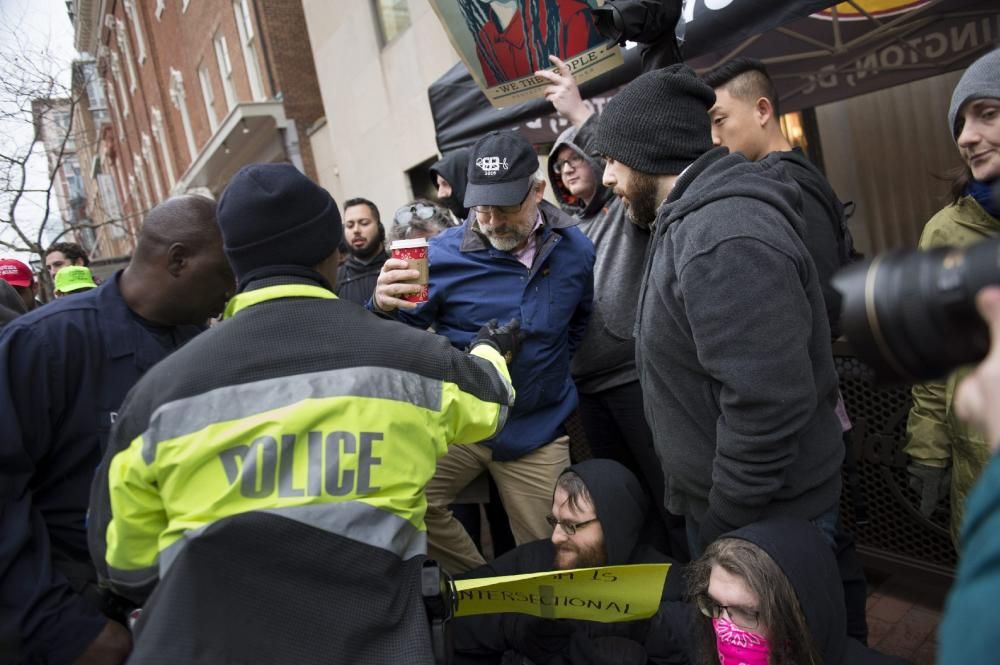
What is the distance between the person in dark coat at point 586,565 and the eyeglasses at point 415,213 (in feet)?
7.69

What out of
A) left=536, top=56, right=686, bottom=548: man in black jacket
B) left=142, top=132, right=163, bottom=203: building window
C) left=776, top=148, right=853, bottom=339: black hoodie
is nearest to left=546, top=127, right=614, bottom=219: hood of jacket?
left=536, top=56, right=686, bottom=548: man in black jacket

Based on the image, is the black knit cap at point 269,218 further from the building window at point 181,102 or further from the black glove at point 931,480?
the building window at point 181,102

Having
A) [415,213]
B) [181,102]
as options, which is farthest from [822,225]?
[181,102]

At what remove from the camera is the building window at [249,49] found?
14.4 metres

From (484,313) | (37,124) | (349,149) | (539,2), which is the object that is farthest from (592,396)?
(349,149)

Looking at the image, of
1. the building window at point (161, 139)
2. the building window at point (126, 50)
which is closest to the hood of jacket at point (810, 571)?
the building window at point (161, 139)

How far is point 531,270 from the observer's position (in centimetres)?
292

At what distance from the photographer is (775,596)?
1.86 metres

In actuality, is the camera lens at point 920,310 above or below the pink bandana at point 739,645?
above

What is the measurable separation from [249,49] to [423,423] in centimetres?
1516

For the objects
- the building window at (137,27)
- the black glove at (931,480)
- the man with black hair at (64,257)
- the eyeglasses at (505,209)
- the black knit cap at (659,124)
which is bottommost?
the black glove at (931,480)

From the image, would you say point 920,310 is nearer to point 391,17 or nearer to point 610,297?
point 610,297

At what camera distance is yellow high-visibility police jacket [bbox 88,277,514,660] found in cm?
149

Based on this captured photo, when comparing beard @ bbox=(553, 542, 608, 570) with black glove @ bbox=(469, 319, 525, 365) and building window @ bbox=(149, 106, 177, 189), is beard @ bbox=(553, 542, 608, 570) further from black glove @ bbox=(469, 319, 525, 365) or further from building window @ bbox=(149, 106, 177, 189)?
building window @ bbox=(149, 106, 177, 189)
